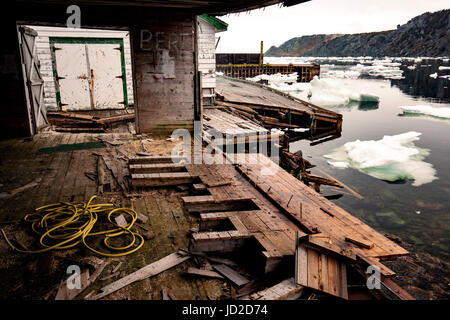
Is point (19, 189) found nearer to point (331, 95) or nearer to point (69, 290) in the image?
point (69, 290)

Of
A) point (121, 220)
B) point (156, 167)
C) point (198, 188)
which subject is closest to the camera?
point (121, 220)

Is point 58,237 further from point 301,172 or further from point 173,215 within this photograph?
point 301,172

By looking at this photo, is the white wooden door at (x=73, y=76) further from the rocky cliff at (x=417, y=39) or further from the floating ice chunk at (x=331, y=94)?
the rocky cliff at (x=417, y=39)

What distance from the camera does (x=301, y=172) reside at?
10.6m

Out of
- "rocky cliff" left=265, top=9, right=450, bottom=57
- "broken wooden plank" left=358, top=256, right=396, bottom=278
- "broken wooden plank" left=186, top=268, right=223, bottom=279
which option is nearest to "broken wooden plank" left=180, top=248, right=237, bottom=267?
"broken wooden plank" left=186, top=268, right=223, bottom=279

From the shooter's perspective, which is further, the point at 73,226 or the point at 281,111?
the point at 281,111

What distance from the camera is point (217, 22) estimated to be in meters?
14.9

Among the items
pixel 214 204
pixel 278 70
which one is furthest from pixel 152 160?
pixel 278 70

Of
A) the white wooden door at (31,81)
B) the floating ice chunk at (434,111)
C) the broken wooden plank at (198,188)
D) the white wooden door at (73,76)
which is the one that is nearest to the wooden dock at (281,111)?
the white wooden door at (73,76)

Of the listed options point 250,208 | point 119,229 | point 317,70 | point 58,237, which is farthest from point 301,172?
point 317,70

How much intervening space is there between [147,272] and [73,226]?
1872mm

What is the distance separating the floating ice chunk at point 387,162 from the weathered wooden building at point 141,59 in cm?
736

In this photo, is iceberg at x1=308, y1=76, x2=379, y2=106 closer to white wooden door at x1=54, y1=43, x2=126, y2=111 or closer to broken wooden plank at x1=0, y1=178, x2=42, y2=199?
white wooden door at x1=54, y1=43, x2=126, y2=111

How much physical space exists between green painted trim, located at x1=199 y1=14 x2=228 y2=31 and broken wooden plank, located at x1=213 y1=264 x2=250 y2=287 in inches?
514
